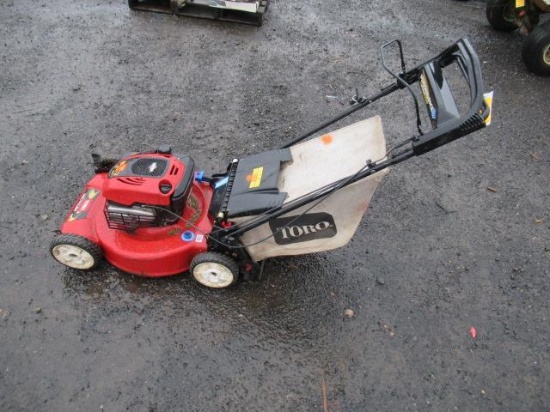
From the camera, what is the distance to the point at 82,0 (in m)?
5.46

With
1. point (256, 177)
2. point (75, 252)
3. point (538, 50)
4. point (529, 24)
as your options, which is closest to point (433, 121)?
point (256, 177)

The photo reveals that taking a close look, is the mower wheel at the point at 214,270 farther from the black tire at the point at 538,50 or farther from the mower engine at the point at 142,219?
the black tire at the point at 538,50

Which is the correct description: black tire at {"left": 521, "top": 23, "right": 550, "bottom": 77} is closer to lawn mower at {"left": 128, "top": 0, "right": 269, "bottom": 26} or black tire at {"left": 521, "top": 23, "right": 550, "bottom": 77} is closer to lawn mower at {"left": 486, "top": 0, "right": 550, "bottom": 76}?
lawn mower at {"left": 486, "top": 0, "right": 550, "bottom": 76}

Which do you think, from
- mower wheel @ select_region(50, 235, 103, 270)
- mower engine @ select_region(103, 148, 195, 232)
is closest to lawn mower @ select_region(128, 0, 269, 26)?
mower engine @ select_region(103, 148, 195, 232)

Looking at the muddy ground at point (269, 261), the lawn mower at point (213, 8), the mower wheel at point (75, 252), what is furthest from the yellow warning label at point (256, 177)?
the lawn mower at point (213, 8)

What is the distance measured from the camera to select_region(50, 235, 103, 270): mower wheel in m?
2.71

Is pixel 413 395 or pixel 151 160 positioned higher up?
pixel 151 160

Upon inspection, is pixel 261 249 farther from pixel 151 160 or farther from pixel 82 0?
pixel 82 0

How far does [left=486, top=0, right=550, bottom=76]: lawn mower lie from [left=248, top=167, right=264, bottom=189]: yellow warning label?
11.8 feet

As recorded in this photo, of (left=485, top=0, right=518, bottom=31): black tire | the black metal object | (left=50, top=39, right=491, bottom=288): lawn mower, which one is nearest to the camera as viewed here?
the black metal object

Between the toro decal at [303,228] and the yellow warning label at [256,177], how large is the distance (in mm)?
221

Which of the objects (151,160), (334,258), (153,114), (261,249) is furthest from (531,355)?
(153,114)

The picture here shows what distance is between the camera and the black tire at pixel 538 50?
15.1 ft

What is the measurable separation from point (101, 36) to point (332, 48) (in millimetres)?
2466
